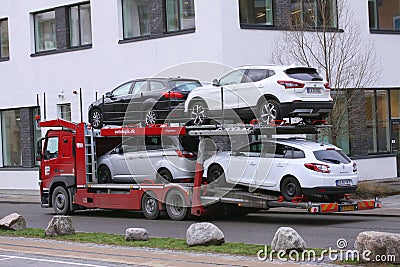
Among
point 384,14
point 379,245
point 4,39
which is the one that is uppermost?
point 4,39

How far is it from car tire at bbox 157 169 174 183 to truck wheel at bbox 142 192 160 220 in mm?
471

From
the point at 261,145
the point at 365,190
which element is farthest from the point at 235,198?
the point at 365,190

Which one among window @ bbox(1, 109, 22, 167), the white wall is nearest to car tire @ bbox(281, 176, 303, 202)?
the white wall

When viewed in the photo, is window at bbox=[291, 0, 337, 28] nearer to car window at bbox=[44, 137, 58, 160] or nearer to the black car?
the black car

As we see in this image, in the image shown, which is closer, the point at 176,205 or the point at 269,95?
the point at 269,95

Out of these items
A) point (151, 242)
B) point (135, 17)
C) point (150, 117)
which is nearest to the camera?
point (151, 242)

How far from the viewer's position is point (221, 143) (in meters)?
19.9

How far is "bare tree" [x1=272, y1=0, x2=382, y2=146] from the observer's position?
1053 inches

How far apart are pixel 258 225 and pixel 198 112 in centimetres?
344

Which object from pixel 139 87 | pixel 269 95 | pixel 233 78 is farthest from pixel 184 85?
pixel 269 95

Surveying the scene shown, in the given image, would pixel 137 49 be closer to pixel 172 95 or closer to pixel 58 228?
pixel 172 95

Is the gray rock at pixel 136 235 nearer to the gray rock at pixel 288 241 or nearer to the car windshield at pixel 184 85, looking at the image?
the gray rock at pixel 288 241

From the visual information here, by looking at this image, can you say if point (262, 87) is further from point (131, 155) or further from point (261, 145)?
point (131, 155)

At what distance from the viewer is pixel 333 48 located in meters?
27.4
